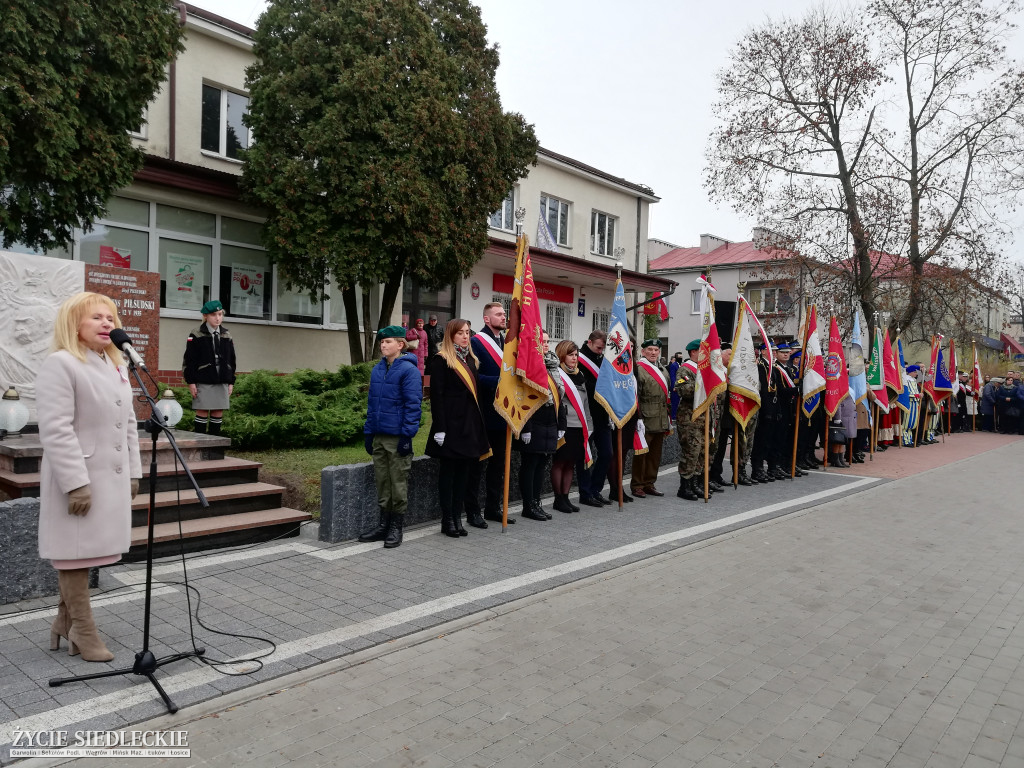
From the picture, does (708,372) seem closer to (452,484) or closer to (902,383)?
(452,484)

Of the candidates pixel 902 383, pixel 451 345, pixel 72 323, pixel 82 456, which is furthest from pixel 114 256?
pixel 902 383

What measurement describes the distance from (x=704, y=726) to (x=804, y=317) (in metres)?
10.8

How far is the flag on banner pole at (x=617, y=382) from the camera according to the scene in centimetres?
941

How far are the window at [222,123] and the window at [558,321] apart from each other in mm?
11700

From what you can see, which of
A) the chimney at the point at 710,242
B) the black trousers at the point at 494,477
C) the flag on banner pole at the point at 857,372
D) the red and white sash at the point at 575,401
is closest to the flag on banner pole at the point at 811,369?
the flag on banner pole at the point at 857,372

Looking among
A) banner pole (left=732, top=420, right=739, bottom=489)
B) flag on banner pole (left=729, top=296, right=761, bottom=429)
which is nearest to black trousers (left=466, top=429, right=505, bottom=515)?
flag on banner pole (left=729, top=296, right=761, bottom=429)

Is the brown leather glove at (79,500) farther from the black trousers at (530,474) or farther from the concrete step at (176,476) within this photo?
the black trousers at (530,474)

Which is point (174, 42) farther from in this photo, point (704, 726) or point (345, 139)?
point (704, 726)

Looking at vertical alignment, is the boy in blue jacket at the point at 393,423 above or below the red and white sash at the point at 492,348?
below

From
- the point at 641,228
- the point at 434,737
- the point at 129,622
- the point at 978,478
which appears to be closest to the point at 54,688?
the point at 129,622

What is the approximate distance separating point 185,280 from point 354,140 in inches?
170

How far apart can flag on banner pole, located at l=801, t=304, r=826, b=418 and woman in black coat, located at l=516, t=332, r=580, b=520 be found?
614 centimetres

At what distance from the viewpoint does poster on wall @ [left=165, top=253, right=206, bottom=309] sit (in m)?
14.2

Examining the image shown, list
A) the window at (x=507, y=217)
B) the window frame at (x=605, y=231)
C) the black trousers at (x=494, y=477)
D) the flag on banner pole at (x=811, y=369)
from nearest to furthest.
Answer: the black trousers at (x=494, y=477)
the flag on banner pole at (x=811, y=369)
the window at (x=507, y=217)
the window frame at (x=605, y=231)
